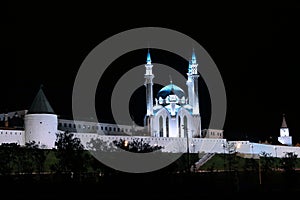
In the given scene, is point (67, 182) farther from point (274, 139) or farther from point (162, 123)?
point (274, 139)

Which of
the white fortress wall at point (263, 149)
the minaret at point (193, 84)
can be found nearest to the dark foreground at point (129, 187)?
the white fortress wall at point (263, 149)

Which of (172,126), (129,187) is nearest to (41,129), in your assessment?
(129,187)

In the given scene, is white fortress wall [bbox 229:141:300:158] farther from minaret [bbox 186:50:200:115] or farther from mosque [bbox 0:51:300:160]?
minaret [bbox 186:50:200:115]

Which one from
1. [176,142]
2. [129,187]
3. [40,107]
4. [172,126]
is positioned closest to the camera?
[129,187]

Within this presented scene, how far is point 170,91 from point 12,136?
117 ft

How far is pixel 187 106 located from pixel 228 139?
8.16 metres

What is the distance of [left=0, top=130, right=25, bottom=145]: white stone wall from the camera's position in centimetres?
5356

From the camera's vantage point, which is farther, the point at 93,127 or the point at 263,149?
the point at 263,149

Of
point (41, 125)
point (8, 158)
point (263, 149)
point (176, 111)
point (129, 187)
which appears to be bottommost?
point (129, 187)

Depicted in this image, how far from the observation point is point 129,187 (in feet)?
118

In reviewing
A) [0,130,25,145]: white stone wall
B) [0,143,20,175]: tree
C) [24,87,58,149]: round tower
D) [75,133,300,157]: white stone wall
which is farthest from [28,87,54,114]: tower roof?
[0,143,20,175]: tree

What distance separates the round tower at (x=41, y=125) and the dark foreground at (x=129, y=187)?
604 inches

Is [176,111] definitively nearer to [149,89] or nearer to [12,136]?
[149,89]

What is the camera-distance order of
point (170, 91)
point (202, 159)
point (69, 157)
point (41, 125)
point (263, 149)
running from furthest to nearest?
point (170, 91), point (263, 149), point (202, 159), point (41, 125), point (69, 157)
